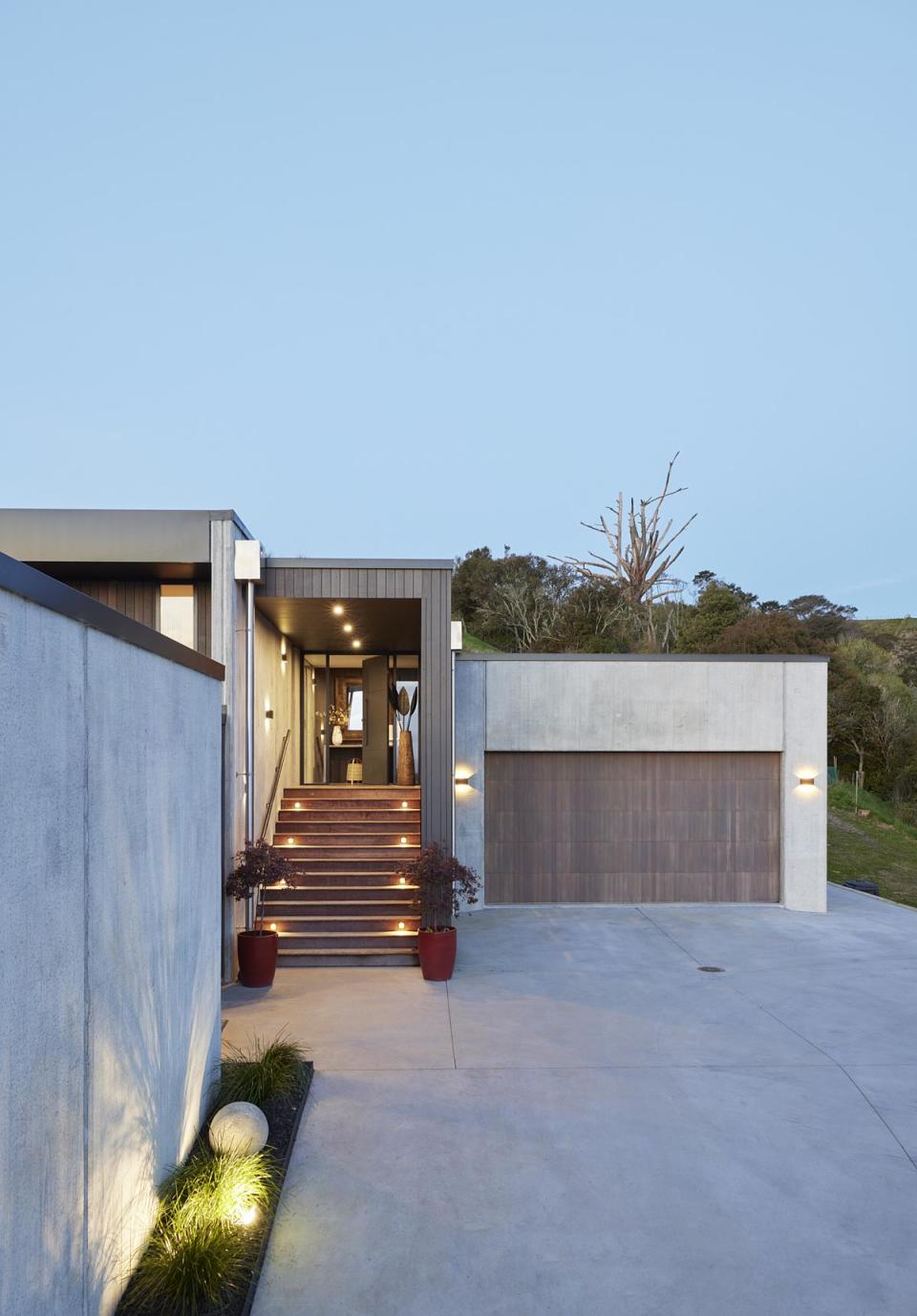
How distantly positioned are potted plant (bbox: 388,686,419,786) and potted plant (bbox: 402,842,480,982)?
5206 mm

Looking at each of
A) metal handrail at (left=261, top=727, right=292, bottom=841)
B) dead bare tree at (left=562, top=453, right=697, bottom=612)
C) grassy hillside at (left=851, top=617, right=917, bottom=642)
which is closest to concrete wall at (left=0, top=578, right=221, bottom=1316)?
metal handrail at (left=261, top=727, right=292, bottom=841)

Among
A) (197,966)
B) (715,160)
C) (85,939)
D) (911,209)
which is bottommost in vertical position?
(197,966)

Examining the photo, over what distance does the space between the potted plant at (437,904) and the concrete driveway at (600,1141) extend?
0.21 metres

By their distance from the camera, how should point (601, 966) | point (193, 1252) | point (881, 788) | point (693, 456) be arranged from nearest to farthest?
1. point (193, 1252)
2. point (601, 966)
3. point (881, 788)
4. point (693, 456)

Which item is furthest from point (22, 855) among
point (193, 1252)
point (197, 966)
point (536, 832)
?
point (536, 832)

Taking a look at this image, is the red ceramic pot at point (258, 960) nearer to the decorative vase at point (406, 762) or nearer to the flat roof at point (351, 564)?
the flat roof at point (351, 564)

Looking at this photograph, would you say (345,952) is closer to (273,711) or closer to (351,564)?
(273,711)

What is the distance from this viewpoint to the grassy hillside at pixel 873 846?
18.2 meters

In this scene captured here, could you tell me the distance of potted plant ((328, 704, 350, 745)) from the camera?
15.8 meters

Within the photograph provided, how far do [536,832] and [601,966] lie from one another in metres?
3.43

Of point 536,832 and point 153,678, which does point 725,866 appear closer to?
point 536,832

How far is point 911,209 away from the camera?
1347 inches

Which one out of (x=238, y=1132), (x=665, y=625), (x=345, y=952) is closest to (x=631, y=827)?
(x=345, y=952)

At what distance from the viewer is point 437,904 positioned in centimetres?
834
